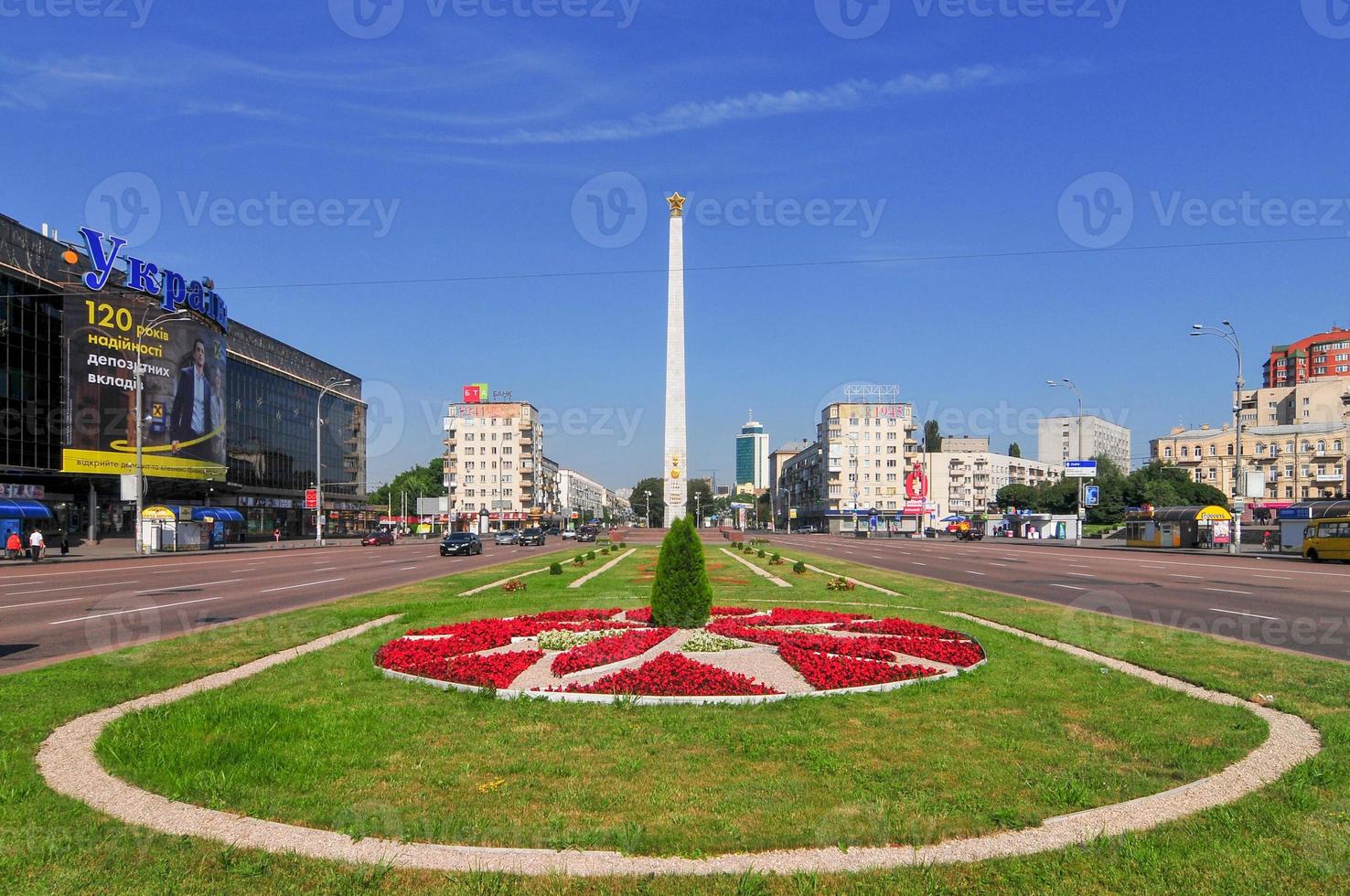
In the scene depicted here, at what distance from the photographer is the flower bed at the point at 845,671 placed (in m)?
9.45

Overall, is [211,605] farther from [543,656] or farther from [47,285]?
[47,285]

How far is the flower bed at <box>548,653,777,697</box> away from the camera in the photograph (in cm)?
903

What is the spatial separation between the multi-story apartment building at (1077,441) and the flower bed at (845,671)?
297 ft

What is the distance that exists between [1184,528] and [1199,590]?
138 ft

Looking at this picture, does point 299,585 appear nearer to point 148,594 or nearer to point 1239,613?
point 148,594

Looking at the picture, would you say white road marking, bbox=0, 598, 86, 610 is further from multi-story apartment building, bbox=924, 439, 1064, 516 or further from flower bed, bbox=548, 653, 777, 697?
multi-story apartment building, bbox=924, 439, 1064, 516

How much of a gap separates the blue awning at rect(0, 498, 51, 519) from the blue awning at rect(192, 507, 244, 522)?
389 inches

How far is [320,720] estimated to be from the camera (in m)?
7.86

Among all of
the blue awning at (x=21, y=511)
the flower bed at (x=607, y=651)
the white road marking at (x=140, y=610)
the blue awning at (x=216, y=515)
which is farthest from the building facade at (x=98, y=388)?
the flower bed at (x=607, y=651)

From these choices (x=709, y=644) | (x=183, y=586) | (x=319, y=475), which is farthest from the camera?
(x=319, y=475)

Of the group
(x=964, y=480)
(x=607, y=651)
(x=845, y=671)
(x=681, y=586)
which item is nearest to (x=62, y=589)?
(x=681, y=586)

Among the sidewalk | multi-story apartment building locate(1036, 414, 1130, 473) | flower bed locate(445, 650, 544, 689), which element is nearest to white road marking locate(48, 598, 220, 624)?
flower bed locate(445, 650, 544, 689)

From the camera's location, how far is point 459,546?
5044 centimetres

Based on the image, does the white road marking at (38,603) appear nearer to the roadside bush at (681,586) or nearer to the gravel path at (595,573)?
the gravel path at (595,573)
